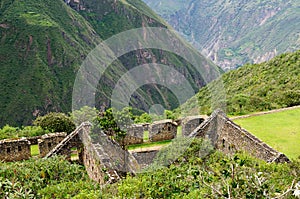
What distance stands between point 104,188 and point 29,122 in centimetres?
9376

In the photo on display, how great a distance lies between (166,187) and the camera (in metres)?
8.60

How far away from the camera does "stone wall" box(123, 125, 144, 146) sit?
54.3 feet

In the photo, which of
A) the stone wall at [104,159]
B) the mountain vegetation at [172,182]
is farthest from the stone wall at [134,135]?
the mountain vegetation at [172,182]

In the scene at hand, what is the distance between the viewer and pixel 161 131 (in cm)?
1738

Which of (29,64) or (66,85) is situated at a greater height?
(29,64)

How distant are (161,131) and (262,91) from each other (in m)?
21.6

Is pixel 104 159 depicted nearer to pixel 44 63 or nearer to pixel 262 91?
pixel 262 91

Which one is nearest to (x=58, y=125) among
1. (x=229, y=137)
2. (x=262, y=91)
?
(x=229, y=137)

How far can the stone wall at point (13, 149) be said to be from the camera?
15.7 metres

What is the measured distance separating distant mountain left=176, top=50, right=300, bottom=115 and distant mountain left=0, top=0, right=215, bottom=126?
2280 inches

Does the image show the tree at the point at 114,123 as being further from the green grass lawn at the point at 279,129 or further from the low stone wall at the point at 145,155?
the green grass lawn at the point at 279,129

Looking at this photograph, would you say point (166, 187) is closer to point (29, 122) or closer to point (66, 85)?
point (29, 122)

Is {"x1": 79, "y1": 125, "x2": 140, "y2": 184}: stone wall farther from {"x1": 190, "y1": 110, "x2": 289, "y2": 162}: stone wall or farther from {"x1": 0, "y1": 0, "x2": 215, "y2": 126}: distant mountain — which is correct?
{"x1": 0, "y1": 0, "x2": 215, "y2": 126}: distant mountain

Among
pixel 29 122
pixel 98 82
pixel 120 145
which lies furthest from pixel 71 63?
pixel 120 145
